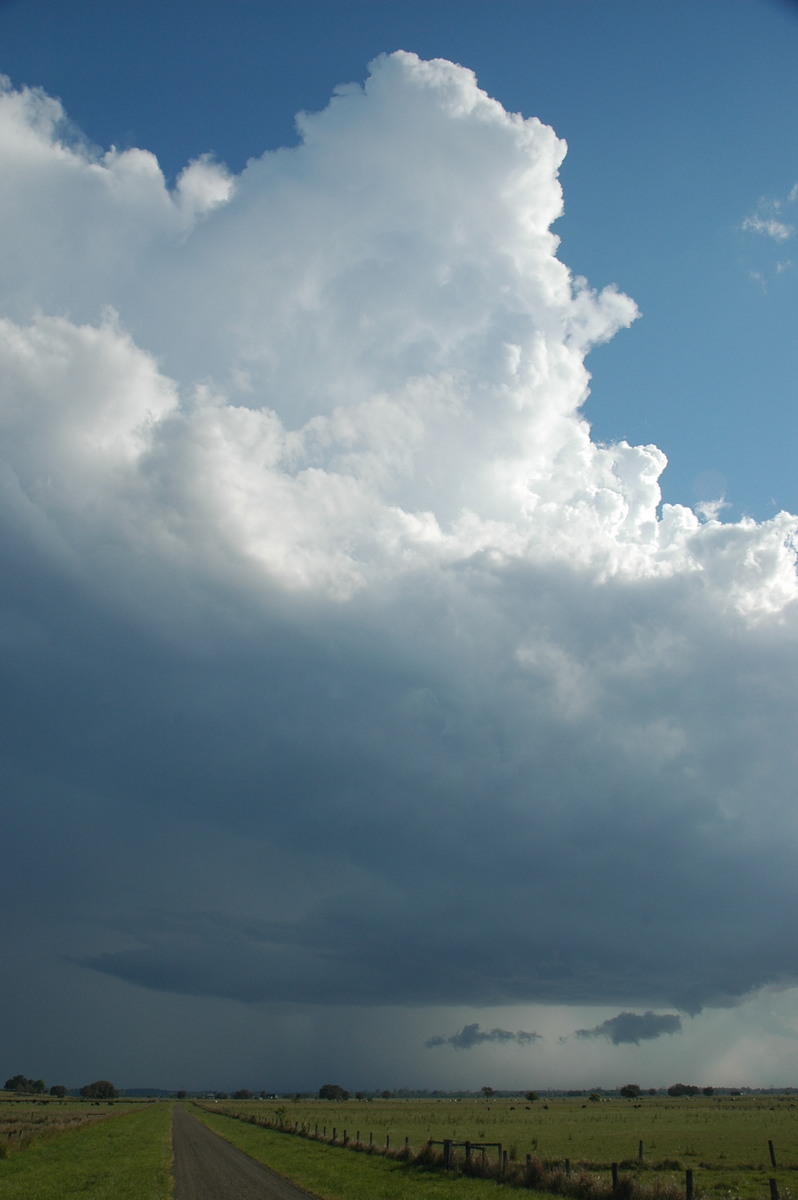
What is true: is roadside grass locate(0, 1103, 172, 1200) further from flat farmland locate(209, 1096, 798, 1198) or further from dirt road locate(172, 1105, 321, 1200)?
flat farmland locate(209, 1096, 798, 1198)

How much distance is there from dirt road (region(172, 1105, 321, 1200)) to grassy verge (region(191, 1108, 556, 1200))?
38.9 inches

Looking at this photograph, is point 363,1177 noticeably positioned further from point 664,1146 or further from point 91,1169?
point 664,1146

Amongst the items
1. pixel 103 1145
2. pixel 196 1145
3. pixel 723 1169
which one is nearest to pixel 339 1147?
pixel 196 1145

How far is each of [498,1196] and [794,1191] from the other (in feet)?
Answer: 47.5

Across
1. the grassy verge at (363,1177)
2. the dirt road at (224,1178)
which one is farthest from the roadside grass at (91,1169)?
the grassy verge at (363,1177)

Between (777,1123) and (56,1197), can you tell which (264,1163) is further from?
(777,1123)

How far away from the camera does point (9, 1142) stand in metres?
51.6

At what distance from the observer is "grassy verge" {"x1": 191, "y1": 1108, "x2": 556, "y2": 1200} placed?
91.6 feet

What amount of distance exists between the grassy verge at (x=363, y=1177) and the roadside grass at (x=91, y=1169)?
6.07m

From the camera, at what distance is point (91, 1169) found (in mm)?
37969

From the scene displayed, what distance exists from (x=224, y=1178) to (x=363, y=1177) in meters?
6.42

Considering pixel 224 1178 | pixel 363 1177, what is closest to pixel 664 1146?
pixel 363 1177

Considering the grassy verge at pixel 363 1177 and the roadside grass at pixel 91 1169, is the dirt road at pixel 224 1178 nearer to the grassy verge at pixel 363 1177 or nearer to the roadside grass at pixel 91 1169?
the roadside grass at pixel 91 1169

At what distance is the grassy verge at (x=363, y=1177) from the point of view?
27.9 meters
